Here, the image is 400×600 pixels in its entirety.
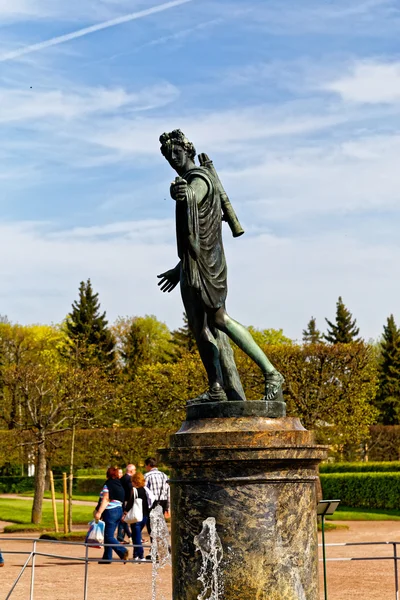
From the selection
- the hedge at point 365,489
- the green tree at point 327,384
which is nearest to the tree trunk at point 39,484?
A: the green tree at point 327,384

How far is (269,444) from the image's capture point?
Answer: 228 inches

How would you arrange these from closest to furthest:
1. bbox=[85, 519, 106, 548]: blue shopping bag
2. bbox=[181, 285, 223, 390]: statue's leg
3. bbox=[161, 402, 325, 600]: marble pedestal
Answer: bbox=[161, 402, 325, 600]: marble pedestal → bbox=[181, 285, 223, 390]: statue's leg → bbox=[85, 519, 106, 548]: blue shopping bag

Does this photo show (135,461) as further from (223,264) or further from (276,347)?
(223,264)

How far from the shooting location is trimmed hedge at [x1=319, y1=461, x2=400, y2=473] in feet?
109

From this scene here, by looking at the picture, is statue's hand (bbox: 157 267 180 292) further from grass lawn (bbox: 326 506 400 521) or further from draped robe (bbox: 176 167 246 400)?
grass lawn (bbox: 326 506 400 521)

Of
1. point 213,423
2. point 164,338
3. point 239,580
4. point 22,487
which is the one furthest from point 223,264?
point 164,338

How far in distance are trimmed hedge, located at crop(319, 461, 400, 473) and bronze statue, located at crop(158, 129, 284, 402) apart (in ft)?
89.7

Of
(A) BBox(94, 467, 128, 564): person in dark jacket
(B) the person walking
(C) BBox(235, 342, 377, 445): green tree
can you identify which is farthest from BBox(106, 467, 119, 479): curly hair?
(C) BBox(235, 342, 377, 445): green tree

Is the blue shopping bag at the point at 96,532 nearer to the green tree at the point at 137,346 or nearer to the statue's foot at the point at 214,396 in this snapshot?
the statue's foot at the point at 214,396

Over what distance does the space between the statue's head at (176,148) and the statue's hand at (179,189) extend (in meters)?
0.55

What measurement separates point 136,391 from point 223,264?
107ft

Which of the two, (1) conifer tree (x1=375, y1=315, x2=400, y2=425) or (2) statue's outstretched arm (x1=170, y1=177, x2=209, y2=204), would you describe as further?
(1) conifer tree (x1=375, y1=315, x2=400, y2=425)

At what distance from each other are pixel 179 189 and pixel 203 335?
37.6 inches

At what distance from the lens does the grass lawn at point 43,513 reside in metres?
26.6
